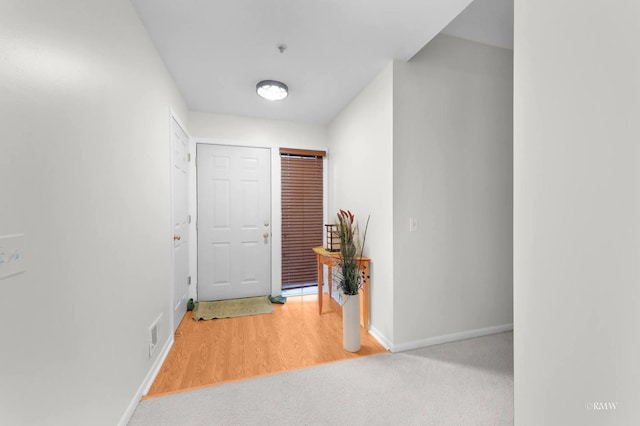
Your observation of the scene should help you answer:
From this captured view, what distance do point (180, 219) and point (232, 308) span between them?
1.22 metres

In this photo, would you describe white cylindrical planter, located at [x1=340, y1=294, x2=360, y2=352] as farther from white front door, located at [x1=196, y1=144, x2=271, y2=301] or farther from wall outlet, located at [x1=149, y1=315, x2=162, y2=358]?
white front door, located at [x1=196, y1=144, x2=271, y2=301]

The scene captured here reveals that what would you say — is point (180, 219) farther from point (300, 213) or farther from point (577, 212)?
point (577, 212)

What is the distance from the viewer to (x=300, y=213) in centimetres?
362

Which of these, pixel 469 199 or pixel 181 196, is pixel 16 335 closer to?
pixel 181 196

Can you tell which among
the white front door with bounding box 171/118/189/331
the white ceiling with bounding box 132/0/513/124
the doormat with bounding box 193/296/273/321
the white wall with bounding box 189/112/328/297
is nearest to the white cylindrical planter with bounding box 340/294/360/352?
the doormat with bounding box 193/296/273/321

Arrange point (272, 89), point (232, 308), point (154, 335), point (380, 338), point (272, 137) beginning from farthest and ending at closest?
point (272, 137)
point (232, 308)
point (272, 89)
point (380, 338)
point (154, 335)

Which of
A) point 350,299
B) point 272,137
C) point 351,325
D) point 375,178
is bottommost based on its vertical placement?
point 351,325

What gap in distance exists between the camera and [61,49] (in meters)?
0.95

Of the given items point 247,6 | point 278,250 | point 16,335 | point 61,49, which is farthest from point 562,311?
point 278,250

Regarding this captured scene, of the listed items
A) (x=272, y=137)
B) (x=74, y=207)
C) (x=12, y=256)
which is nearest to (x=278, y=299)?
(x=272, y=137)

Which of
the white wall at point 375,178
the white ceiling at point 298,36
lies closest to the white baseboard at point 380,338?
the white wall at point 375,178

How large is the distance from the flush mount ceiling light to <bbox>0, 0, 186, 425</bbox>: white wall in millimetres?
1001

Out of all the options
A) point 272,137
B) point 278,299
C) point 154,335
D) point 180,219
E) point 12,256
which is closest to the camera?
point 12,256

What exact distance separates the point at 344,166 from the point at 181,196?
1.92m
